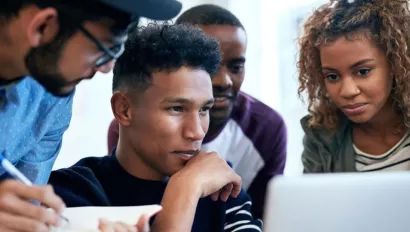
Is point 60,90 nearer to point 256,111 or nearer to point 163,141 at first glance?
point 163,141

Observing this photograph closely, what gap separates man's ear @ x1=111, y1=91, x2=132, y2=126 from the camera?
116 centimetres

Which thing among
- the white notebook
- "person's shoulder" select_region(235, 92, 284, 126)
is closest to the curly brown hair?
"person's shoulder" select_region(235, 92, 284, 126)

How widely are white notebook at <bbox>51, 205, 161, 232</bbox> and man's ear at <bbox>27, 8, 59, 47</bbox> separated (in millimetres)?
265

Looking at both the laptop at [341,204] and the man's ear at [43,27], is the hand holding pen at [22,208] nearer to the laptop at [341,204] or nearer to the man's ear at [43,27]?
the man's ear at [43,27]

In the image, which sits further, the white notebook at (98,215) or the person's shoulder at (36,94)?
the person's shoulder at (36,94)

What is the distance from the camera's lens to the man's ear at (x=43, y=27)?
817 mm

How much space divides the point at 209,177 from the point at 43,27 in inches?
16.0

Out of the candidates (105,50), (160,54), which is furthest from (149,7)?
(160,54)

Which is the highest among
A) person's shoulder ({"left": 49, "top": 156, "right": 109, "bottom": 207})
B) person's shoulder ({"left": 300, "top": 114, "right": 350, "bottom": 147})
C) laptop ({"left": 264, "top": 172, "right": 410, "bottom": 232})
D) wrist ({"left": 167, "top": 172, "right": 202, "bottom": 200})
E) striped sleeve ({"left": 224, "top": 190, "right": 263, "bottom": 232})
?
laptop ({"left": 264, "top": 172, "right": 410, "bottom": 232})

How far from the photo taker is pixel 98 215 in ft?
2.99

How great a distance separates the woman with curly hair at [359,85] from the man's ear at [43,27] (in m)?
0.76

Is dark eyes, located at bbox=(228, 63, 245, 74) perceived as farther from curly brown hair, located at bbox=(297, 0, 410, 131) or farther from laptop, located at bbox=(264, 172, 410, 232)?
laptop, located at bbox=(264, 172, 410, 232)

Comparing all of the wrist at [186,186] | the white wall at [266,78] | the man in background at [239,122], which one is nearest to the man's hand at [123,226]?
the wrist at [186,186]

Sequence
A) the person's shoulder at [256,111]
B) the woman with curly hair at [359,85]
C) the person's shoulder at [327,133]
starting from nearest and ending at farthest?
the woman with curly hair at [359,85]
the person's shoulder at [327,133]
the person's shoulder at [256,111]
